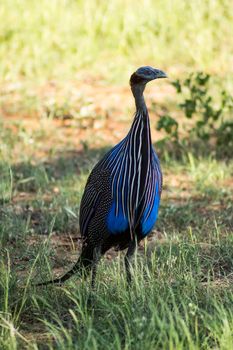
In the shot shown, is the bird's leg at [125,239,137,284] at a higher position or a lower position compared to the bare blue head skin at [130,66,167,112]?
lower

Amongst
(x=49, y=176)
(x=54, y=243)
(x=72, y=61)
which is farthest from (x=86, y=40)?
(x=54, y=243)

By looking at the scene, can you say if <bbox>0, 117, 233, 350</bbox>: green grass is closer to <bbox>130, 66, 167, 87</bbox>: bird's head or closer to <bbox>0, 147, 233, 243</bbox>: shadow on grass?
<bbox>0, 147, 233, 243</bbox>: shadow on grass

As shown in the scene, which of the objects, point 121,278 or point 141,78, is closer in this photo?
point 121,278

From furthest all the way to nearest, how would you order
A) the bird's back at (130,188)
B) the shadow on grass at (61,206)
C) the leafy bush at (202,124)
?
A: 1. the leafy bush at (202,124)
2. the shadow on grass at (61,206)
3. the bird's back at (130,188)

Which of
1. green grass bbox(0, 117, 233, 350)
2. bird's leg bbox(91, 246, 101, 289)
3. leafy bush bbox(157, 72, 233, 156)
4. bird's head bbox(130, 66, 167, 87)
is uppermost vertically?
bird's head bbox(130, 66, 167, 87)

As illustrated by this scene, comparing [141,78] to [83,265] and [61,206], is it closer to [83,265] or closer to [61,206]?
[83,265]

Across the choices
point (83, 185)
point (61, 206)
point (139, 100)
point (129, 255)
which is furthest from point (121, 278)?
point (83, 185)

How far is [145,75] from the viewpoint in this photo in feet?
13.4

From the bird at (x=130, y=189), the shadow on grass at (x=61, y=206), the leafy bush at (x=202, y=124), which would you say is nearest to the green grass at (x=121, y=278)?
the shadow on grass at (x=61, y=206)

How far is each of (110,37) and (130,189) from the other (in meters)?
5.64

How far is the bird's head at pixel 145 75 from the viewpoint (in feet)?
13.3

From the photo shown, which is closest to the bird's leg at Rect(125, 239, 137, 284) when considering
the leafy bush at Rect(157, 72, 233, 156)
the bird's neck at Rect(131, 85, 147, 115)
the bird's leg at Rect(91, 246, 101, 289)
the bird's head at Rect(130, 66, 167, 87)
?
the bird's leg at Rect(91, 246, 101, 289)

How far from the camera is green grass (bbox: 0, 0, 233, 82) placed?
900 cm

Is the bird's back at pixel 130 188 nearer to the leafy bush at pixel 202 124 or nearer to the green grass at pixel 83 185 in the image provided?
the green grass at pixel 83 185
